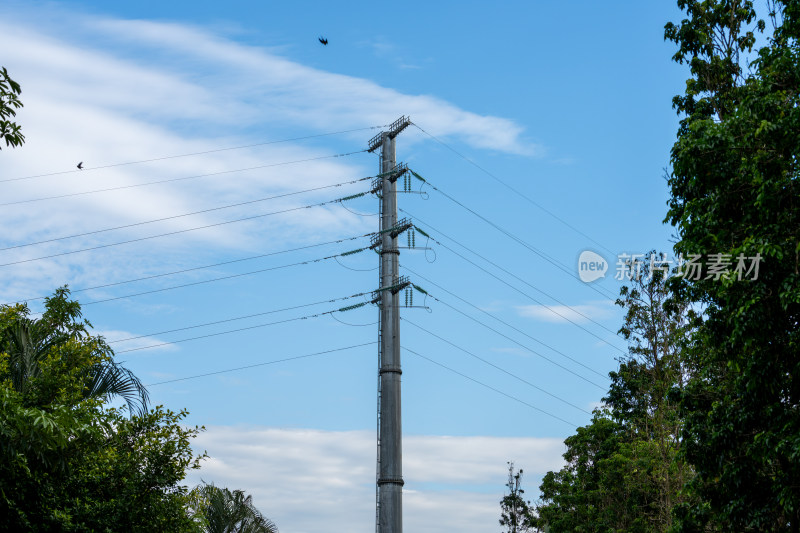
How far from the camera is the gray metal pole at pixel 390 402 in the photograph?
24.8 meters

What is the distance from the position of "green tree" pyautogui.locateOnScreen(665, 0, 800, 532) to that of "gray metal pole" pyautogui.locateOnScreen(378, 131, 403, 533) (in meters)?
8.99

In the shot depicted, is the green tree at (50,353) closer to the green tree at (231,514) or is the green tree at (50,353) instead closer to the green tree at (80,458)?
the green tree at (80,458)

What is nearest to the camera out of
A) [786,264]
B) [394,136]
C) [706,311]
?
[786,264]

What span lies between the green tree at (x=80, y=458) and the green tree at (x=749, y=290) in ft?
38.7

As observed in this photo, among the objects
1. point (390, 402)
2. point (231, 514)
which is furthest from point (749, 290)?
point (231, 514)

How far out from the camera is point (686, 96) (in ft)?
67.3

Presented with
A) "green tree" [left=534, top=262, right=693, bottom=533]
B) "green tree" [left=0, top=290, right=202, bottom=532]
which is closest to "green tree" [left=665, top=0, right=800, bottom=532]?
"green tree" [left=534, top=262, right=693, bottom=533]

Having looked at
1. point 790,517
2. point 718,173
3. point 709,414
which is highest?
Answer: point 718,173

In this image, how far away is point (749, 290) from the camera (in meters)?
14.8

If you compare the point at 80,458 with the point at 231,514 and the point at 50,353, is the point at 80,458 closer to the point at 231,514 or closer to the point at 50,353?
the point at 50,353

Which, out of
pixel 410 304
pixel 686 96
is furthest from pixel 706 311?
pixel 410 304

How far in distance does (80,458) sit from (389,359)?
11295 millimetres

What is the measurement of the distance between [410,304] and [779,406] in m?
14.0

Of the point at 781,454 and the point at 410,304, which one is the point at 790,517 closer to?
the point at 781,454
